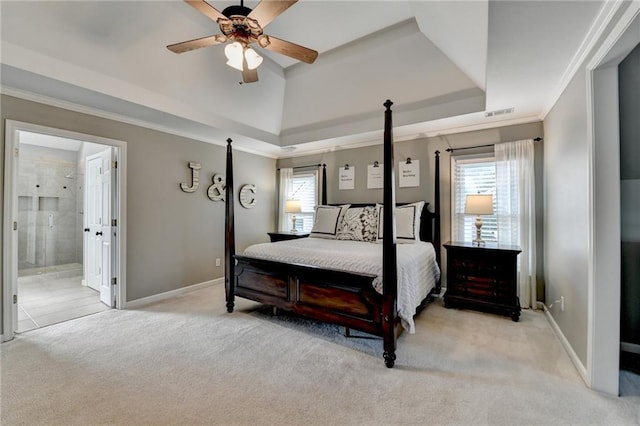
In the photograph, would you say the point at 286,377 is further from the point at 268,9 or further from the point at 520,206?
the point at 520,206

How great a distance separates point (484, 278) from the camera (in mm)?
3252

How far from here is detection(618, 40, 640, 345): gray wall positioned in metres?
1.97

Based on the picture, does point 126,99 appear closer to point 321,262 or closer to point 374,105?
point 321,262

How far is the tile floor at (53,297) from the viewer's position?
3189mm

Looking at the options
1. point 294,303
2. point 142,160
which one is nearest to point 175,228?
point 142,160

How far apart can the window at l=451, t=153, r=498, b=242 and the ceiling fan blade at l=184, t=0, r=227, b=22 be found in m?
3.40

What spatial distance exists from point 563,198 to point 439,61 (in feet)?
6.45

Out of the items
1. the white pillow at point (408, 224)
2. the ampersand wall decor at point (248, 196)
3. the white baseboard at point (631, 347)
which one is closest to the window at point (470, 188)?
the white pillow at point (408, 224)

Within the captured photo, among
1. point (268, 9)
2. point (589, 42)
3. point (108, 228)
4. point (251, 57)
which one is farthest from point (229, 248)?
point (589, 42)

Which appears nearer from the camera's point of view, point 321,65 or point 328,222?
point 321,65

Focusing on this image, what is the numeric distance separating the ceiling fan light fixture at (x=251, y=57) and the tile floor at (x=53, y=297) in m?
3.45

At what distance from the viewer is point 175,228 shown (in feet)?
13.4

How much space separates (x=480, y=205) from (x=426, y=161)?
1.15 m

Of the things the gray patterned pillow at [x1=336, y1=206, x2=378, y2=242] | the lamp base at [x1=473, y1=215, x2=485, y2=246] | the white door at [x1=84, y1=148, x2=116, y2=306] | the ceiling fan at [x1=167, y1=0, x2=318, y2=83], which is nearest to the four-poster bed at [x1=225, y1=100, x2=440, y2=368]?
the lamp base at [x1=473, y1=215, x2=485, y2=246]
